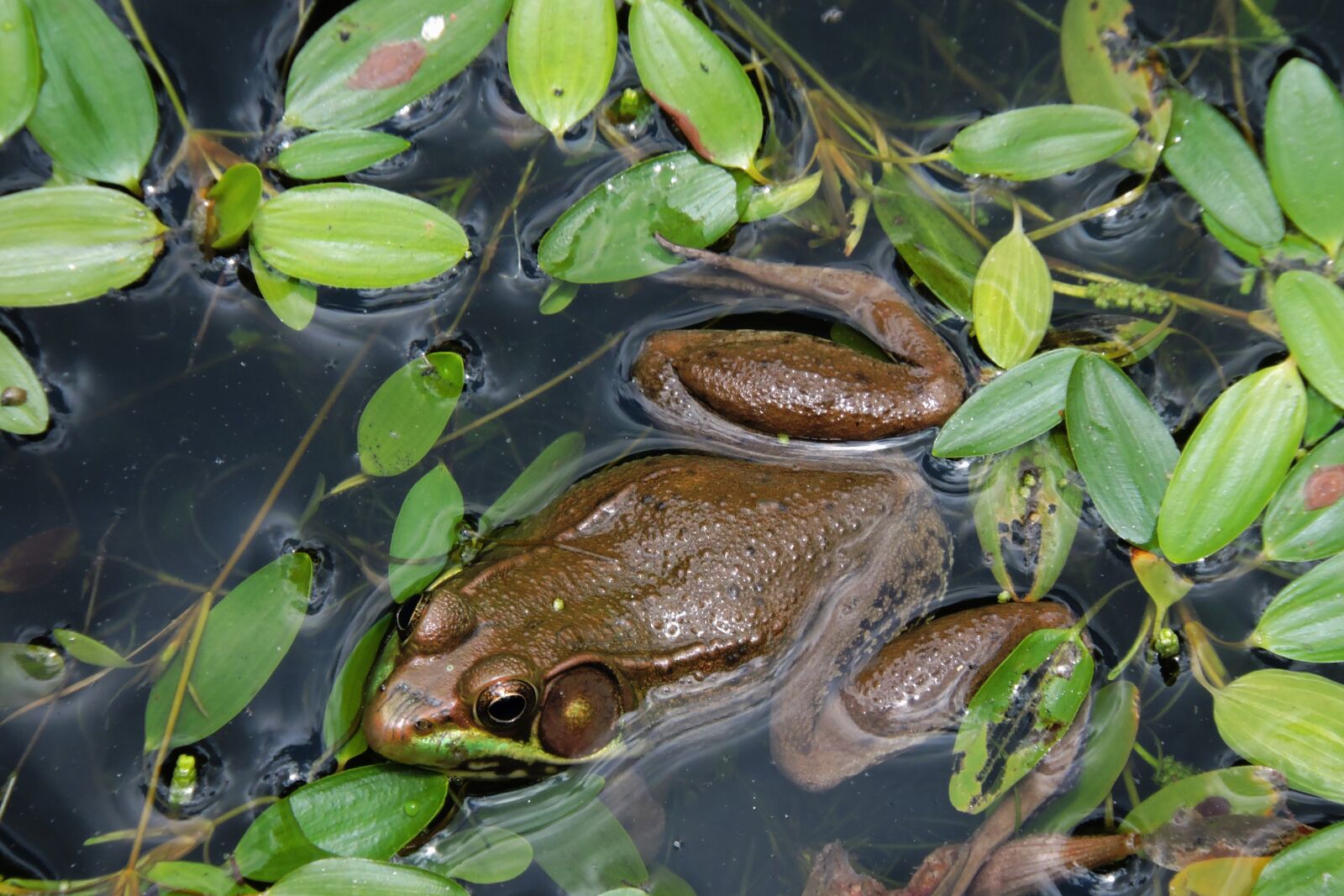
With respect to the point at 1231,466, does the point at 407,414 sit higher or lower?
higher

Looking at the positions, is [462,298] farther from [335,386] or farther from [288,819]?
[288,819]

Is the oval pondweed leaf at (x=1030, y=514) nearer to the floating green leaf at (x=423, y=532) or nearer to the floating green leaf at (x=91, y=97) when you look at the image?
the floating green leaf at (x=423, y=532)

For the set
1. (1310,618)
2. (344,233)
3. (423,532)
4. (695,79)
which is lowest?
(1310,618)

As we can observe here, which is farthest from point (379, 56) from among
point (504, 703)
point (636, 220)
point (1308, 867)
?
point (1308, 867)

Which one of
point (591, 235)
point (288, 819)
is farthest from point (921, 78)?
point (288, 819)

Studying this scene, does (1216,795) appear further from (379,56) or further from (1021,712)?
(379,56)

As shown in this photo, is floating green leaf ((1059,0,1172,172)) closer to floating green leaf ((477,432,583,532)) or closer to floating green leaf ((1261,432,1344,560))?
floating green leaf ((1261,432,1344,560))
